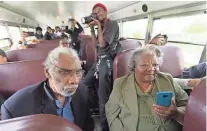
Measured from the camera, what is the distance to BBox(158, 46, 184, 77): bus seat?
2387mm

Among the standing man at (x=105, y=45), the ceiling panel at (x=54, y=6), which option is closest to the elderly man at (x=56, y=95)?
the standing man at (x=105, y=45)

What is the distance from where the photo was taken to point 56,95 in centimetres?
148

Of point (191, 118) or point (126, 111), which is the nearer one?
point (191, 118)

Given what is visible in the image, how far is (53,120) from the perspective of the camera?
0.66 metres

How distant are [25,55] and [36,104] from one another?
1933 mm

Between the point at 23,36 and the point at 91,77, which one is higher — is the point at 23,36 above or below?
above

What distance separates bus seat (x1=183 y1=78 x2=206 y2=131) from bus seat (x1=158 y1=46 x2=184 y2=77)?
124 cm

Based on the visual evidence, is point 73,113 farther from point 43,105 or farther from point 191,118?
point 191,118

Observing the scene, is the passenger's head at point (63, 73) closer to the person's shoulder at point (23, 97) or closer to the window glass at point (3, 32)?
the person's shoulder at point (23, 97)

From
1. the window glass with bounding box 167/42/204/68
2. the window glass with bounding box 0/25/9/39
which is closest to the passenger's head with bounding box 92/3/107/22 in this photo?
the window glass with bounding box 167/42/204/68

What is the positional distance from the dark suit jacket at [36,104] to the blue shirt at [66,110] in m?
0.03

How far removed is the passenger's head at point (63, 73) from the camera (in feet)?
4.62

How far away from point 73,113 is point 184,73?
146 centimetres

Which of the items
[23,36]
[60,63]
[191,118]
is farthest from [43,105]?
[23,36]
